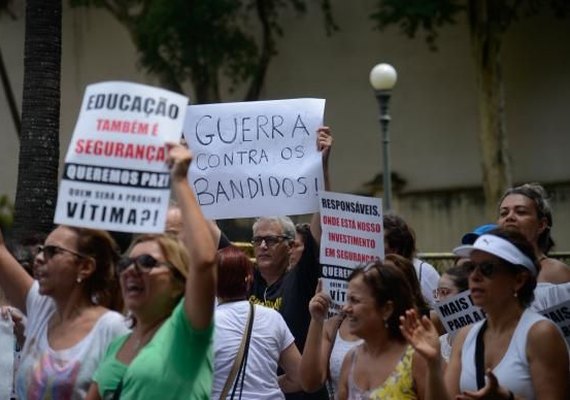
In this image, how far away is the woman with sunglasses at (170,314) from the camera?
4.13m

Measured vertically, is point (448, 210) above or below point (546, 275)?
above

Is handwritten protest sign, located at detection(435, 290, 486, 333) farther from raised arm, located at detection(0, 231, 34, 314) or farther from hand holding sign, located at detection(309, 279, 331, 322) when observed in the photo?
raised arm, located at detection(0, 231, 34, 314)

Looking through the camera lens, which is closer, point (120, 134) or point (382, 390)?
point (120, 134)

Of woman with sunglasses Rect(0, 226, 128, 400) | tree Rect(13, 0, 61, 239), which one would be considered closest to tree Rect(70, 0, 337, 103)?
tree Rect(13, 0, 61, 239)

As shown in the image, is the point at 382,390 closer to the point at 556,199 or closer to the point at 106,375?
the point at 106,375

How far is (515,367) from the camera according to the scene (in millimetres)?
4750

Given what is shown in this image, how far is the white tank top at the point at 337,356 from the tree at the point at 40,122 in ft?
17.1

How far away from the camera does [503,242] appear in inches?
194

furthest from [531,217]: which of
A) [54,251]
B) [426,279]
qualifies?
[54,251]

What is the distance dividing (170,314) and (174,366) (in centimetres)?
32

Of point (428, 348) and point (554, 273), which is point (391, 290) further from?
point (554, 273)

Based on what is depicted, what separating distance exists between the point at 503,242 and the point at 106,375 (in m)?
1.66

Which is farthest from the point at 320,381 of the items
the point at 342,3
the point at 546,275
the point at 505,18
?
the point at 342,3

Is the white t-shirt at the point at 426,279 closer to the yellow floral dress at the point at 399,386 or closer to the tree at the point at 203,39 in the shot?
the yellow floral dress at the point at 399,386
